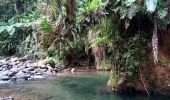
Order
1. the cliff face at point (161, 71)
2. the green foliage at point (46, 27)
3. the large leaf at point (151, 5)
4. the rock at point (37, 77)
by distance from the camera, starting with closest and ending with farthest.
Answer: the large leaf at point (151, 5), the cliff face at point (161, 71), the green foliage at point (46, 27), the rock at point (37, 77)

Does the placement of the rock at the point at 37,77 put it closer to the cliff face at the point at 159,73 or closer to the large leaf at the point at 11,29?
the cliff face at the point at 159,73

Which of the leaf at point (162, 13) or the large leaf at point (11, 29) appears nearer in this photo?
the leaf at point (162, 13)

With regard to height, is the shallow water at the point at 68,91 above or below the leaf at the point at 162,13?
below

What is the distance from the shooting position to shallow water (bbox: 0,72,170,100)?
8.32 m

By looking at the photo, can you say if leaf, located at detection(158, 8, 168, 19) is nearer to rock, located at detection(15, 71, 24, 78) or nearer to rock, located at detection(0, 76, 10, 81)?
rock, located at detection(0, 76, 10, 81)

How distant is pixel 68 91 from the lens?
9.45m

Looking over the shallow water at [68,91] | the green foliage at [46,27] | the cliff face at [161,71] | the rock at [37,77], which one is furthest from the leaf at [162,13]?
Answer: the rock at [37,77]

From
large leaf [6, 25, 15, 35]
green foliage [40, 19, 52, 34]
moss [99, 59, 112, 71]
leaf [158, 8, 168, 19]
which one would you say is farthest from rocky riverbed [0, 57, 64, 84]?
leaf [158, 8, 168, 19]

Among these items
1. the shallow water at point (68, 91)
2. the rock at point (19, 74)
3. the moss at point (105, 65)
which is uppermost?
the moss at point (105, 65)

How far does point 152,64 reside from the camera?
8680mm

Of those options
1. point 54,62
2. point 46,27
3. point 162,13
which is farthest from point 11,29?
point 162,13

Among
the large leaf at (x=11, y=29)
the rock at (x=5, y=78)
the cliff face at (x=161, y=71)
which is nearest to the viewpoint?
the cliff face at (x=161, y=71)

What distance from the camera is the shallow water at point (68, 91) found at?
8320 millimetres

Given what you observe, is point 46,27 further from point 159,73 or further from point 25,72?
point 159,73
